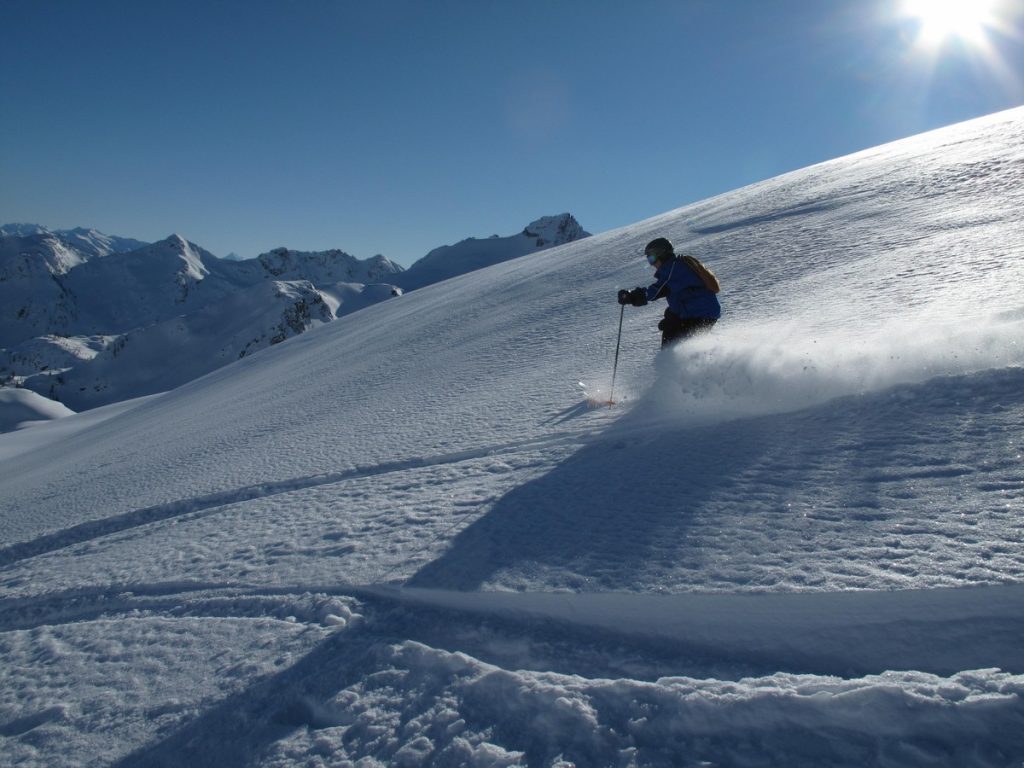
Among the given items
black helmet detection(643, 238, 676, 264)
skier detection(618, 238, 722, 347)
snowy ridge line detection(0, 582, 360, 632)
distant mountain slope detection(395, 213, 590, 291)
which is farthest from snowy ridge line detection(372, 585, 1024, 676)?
distant mountain slope detection(395, 213, 590, 291)

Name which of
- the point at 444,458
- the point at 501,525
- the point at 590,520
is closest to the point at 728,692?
the point at 590,520

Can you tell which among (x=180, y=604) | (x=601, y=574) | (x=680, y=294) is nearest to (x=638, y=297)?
(x=680, y=294)

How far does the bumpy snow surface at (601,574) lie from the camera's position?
5.06 feet

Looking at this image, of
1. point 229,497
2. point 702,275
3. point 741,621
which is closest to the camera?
point 741,621

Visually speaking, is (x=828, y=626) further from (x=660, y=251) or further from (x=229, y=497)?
(x=660, y=251)

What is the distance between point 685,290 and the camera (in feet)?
17.2

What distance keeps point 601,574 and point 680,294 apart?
3.70 metres

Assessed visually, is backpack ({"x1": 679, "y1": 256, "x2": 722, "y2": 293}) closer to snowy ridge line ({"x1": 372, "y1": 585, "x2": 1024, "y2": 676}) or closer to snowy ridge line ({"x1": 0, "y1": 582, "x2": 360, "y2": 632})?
snowy ridge line ({"x1": 372, "y1": 585, "x2": 1024, "y2": 676})

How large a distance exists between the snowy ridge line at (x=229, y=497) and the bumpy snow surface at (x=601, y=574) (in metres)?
0.03

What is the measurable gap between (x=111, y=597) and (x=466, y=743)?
226 cm

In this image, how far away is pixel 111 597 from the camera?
2.81 metres

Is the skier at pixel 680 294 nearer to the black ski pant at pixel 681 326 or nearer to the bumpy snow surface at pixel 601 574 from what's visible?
the black ski pant at pixel 681 326

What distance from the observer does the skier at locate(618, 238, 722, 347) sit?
5223mm

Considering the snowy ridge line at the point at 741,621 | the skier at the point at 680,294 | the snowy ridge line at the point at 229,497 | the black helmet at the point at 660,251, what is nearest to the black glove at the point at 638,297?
the skier at the point at 680,294
